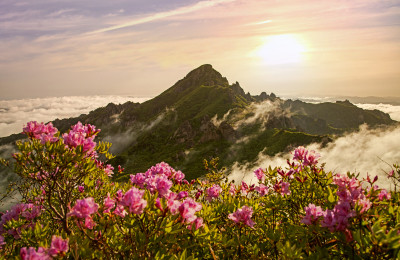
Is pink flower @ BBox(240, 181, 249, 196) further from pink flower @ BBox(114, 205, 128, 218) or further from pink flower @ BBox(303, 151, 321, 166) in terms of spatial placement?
pink flower @ BBox(114, 205, 128, 218)

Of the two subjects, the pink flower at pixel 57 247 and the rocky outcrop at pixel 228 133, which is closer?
the pink flower at pixel 57 247

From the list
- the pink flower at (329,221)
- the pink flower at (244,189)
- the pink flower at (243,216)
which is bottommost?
the pink flower at (244,189)

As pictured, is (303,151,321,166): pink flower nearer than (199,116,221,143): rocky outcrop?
Yes

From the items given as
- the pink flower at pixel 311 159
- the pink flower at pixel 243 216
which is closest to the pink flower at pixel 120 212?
the pink flower at pixel 243 216

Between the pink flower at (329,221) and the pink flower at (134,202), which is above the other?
the pink flower at (134,202)

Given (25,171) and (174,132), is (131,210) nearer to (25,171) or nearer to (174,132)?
(25,171)

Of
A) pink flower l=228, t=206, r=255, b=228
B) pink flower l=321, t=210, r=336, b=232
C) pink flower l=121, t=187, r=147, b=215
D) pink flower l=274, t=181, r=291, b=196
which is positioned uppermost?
pink flower l=121, t=187, r=147, b=215

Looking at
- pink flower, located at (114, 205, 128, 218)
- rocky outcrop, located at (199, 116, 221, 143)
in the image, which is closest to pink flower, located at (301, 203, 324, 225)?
pink flower, located at (114, 205, 128, 218)

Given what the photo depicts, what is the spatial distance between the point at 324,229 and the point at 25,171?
6.07m

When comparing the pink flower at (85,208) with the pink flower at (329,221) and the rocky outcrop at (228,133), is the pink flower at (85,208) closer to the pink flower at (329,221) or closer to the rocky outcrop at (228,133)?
the pink flower at (329,221)

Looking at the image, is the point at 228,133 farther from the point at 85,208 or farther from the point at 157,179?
the point at 85,208

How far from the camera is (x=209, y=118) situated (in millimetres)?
156750

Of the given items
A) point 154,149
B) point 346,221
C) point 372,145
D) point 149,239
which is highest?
point 346,221

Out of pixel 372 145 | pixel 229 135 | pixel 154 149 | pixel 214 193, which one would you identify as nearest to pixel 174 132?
pixel 154 149
